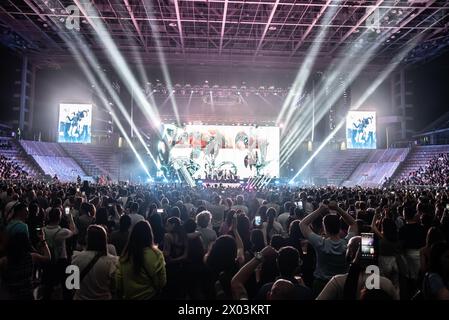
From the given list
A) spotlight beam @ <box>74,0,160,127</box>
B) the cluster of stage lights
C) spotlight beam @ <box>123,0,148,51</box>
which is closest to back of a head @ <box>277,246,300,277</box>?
spotlight beam @ <box>123,0,148,51</box>

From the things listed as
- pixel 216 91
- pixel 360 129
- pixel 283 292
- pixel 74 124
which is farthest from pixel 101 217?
pixel 360 129

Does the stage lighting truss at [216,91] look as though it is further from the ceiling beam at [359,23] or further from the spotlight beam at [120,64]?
the ceiling beam at [359,23]

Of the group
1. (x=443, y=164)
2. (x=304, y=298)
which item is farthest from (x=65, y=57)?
(x=304, y=298)

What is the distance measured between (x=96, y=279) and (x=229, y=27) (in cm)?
2653

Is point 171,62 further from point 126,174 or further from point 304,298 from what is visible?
point 304,298

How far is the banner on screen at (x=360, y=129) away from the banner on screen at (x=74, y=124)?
80.3ft

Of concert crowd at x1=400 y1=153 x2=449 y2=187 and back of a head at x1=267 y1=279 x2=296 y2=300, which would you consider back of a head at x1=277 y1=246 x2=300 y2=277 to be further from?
concert crowd at x1=400 y1=153 x2=449 y2=187

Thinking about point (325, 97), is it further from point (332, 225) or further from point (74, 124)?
point (332, 225)

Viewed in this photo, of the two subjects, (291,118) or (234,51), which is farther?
(291,118)

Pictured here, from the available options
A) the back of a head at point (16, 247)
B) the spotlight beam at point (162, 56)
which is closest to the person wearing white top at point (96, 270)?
the back of a head at point (16, 247)

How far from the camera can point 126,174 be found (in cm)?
3409

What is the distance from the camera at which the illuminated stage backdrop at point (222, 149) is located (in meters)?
32.7

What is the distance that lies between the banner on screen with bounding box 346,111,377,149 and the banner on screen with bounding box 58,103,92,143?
963 inches
